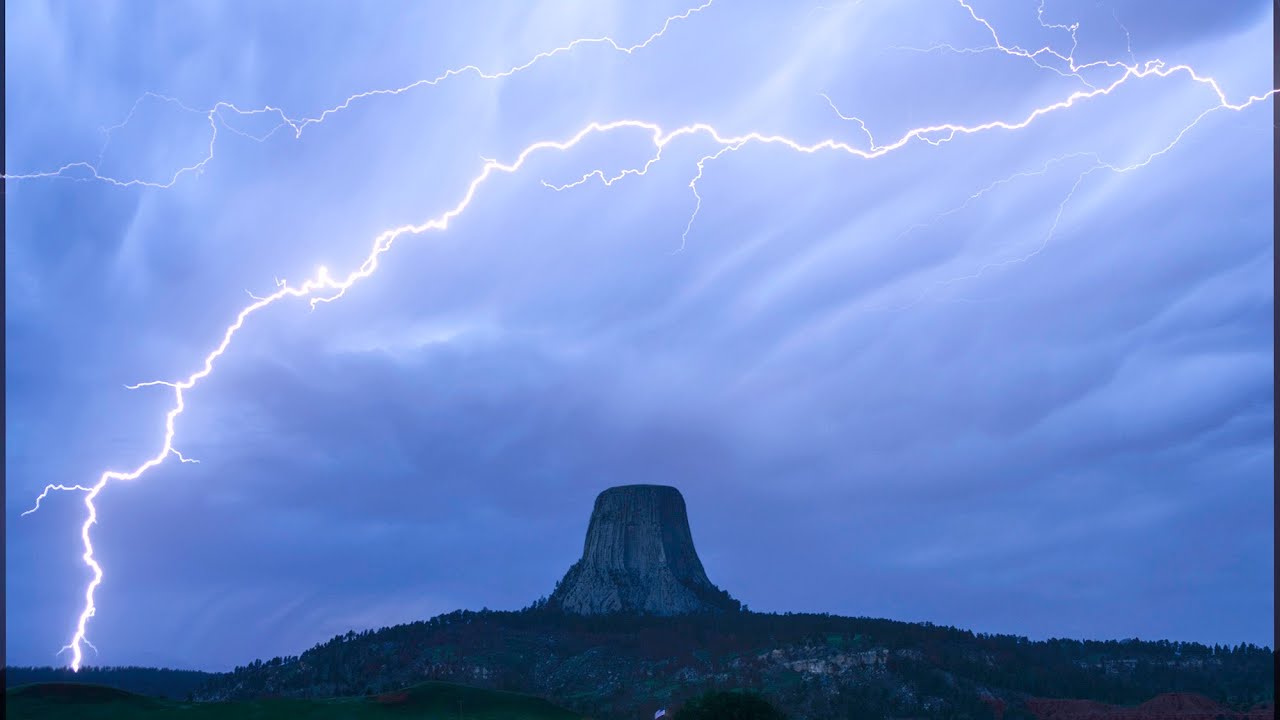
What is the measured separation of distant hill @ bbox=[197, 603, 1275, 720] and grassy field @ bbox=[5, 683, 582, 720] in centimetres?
1301

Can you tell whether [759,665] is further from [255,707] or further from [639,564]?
[639,564]

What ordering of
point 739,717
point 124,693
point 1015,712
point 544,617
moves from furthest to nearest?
point 544,617 < point 1015,712 < point 124,693 < point 739,717

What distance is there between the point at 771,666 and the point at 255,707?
26.8m

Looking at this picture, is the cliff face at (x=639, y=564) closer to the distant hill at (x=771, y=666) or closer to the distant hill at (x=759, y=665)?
the distant hill at (x=759, y=665)

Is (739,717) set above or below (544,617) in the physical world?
below

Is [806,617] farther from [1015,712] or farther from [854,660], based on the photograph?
[1015,712]

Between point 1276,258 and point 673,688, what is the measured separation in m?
31.6

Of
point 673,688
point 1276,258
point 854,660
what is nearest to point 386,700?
point 673,688

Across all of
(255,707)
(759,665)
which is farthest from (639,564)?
(255,707)

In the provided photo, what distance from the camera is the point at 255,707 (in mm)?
32094

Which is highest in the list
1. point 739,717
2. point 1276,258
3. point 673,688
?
point 1276,258

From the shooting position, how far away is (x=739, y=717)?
92.0 feet

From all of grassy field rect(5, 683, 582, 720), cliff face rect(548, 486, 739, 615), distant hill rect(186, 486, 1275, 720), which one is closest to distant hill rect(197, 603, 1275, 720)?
distant hill rect(186, 486, 1275, 720)

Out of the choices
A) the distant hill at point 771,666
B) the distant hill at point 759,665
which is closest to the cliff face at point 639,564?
the distant hill at point 759,665
